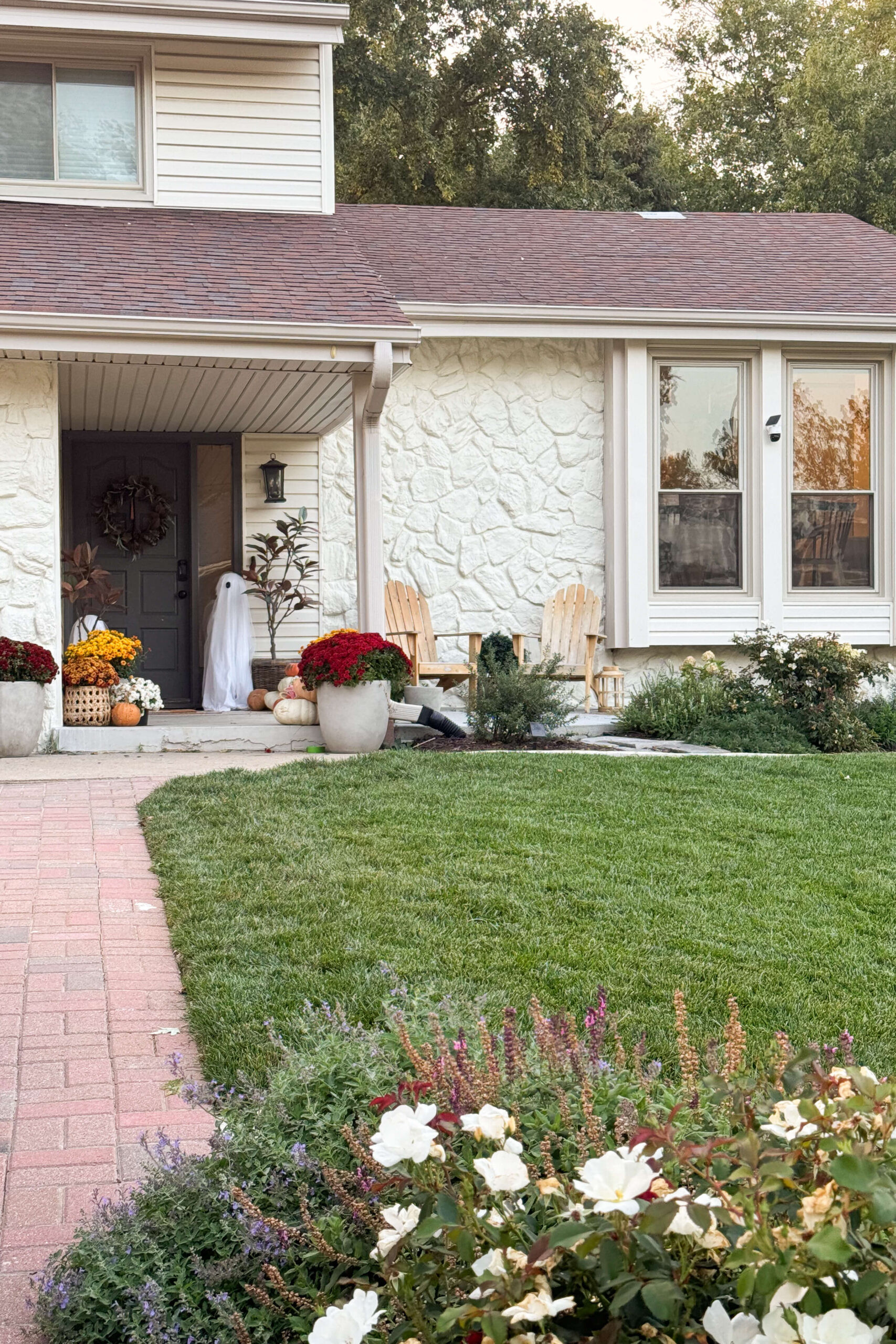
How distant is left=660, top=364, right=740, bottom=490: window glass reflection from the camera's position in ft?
39.7

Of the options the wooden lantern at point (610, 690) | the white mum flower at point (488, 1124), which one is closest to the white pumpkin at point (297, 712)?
the wooden lantern at point (610, 690)

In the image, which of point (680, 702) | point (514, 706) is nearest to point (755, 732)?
point (680, 702)

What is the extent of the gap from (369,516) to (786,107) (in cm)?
1936

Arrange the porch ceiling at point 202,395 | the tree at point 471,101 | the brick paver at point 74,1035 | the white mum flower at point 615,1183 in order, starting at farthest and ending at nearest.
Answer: the tree at point 471,101 < the porch ceiling at point 202,395 < the brick paver at point 74,1035 < the white mum flower at point 615,1183

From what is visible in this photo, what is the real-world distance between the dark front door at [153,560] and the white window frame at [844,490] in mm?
5413

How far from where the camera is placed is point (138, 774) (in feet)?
25.8

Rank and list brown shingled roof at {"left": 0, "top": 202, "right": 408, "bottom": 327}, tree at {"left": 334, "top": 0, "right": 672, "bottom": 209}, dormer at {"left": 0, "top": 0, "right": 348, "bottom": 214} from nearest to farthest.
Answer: brown shingled roof at {"left": 0, "top": 202, "right": 408, "bottom": 327}
dormer at {"left": 0, "top": 0, "right": 348, "bottom": 214}
tree at {"left": 334, "top": 0, "right": 672, "bottom": 209}

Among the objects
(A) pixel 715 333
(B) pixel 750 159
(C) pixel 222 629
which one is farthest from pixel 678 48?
(C) pixel 222 629

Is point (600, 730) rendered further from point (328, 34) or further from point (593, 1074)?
point (593, 1074)

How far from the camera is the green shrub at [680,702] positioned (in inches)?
387

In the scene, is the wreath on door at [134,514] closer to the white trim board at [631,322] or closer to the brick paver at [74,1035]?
the white trim board at [631,322]

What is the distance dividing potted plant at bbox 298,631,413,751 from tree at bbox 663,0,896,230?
17.0 meters

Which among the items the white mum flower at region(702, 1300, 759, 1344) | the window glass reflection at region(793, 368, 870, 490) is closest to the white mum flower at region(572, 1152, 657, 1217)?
the white mum flower at region(702, 1300, 759, 1344)

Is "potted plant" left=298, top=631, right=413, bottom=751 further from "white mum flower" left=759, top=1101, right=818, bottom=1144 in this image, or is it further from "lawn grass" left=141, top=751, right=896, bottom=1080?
"white mum flower" left=759, top=1101, right=818, bottom=1144
